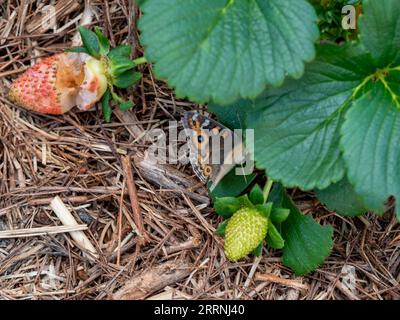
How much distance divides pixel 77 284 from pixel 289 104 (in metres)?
0.83

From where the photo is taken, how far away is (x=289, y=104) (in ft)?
5.18

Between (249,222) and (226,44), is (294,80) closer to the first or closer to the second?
(226,44)

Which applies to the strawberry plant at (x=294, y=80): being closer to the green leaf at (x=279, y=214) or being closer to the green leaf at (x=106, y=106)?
the green leaf at (x=279, y=214)

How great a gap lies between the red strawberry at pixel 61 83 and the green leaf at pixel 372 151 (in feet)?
2.51

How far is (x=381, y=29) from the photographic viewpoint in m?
1.53

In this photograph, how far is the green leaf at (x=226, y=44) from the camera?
144cm

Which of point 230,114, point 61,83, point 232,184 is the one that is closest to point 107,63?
point 61,83

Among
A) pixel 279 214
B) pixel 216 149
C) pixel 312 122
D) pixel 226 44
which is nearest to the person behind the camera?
pixel 226 44

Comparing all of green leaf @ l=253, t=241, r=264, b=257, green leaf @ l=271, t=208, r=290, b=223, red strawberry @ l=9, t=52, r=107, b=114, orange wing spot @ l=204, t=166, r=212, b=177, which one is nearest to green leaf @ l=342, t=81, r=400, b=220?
green leaf @ l=271, t=208, r=290, b=223

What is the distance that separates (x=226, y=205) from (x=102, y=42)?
61 cm

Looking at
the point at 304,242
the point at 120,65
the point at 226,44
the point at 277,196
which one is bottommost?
the point at 304,242

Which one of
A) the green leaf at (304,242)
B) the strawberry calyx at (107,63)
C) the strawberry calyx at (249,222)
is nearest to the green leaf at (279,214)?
the strawberry calyx at (249,222)

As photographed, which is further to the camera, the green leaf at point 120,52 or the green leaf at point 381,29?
the green leaf at point 120,52
